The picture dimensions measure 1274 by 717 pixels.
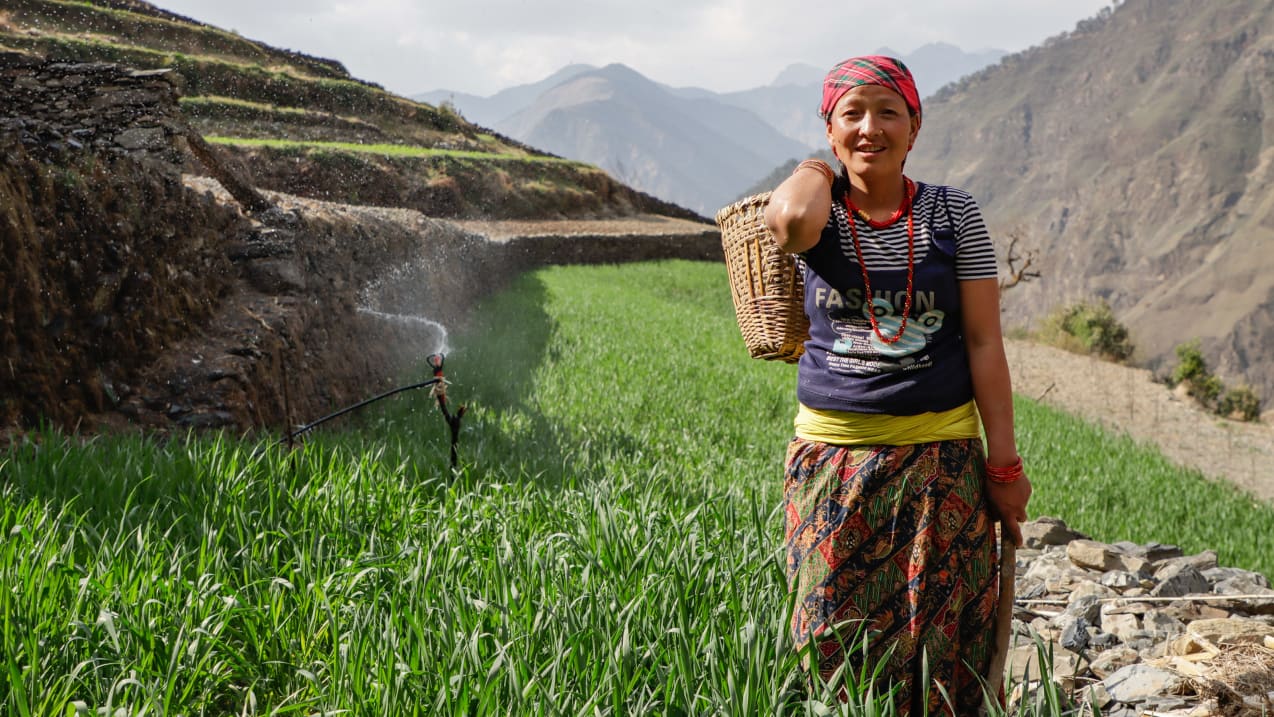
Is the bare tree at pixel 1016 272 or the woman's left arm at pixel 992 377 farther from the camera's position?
the bare tree at pixel 1016 272

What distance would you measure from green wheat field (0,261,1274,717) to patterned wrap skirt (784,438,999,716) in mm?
107

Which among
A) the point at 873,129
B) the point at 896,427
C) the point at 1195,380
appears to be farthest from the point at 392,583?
the point at 1195,380

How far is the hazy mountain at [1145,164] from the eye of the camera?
104688 mm

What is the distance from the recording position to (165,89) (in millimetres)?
5293

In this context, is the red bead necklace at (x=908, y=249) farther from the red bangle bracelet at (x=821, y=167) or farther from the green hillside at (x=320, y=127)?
the green hillside at (x=320, y=127)

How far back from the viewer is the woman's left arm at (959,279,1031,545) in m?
1.67

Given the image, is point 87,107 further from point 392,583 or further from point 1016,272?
point 1016,272

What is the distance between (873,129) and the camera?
1.64 m

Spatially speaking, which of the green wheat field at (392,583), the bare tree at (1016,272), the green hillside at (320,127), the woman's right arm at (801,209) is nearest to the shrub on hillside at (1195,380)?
the bare tree at (1016,272)

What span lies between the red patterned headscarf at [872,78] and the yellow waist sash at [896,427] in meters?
0.63

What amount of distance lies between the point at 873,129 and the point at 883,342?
0.43 m

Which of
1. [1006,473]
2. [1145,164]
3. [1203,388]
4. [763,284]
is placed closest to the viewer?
[1006,473]

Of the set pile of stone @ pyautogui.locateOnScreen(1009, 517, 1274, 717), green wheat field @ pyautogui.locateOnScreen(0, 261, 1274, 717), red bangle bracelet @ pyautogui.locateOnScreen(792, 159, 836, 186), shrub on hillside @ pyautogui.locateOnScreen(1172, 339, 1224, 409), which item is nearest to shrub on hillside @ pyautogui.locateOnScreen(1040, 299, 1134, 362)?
shrub on hillside @ pyautogui.locateOnScreen(1172, 339, 1224, 409)

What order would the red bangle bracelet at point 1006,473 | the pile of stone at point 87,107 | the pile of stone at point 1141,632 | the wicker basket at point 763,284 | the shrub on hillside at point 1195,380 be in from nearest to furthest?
the red bangle bracelet at point 1006,473 → the wicker basket at point 763,284 → the pile of stone at point 1141,632 → the pile of stone at point 87,107 → the shrub on hillside at point 1195,380
